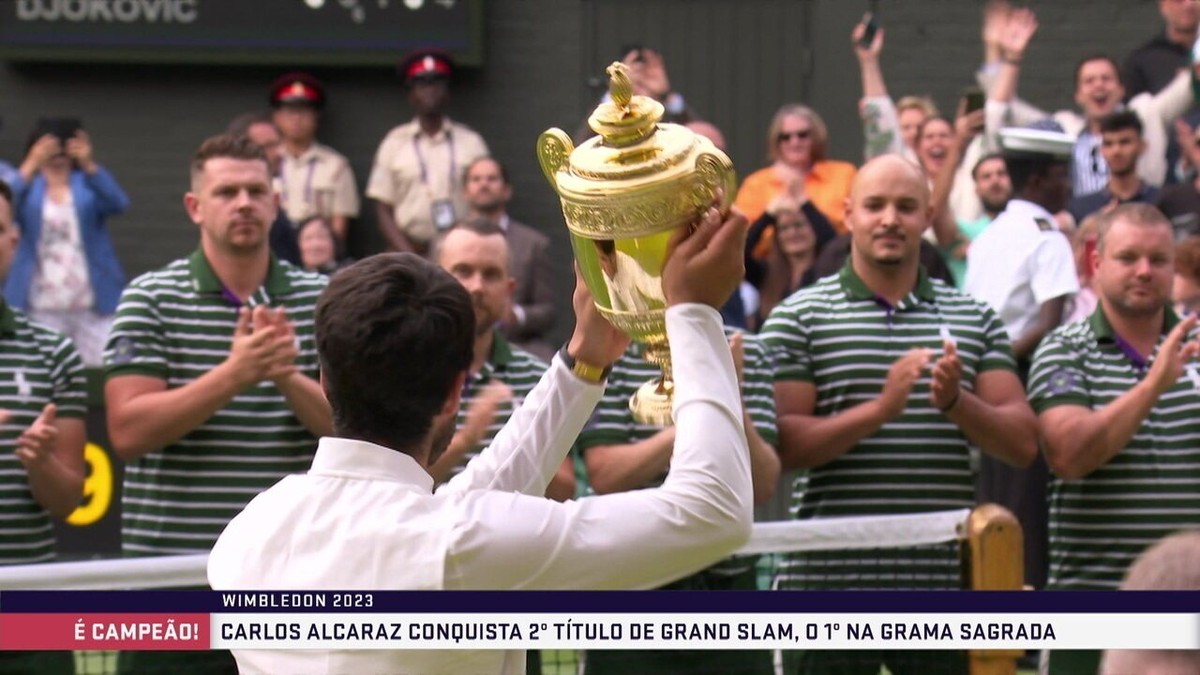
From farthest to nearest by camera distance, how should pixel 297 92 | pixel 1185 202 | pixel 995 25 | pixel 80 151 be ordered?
pixel 297 92 < pixel 995 25 < pixel 80 151 < pixel 1185 202

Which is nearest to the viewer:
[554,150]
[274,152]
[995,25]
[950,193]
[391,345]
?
[391,345]

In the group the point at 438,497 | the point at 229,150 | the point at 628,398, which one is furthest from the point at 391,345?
the point at 229,150

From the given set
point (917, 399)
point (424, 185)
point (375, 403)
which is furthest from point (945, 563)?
point (424, 185)

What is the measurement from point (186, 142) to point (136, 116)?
0.38 metres

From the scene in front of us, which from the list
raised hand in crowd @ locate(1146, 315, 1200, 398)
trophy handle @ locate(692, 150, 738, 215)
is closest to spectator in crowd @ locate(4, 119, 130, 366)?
raised hand in crowd @ locate(1146, 315, 1200, 398)

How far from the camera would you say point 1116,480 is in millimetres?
5277

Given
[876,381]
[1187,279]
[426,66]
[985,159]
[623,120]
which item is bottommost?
[876,381]

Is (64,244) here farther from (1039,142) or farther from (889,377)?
(889,377)

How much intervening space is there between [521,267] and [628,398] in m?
3.91

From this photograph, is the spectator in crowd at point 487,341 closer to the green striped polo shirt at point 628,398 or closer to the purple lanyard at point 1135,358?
the green striped polo shirt at point 628,398

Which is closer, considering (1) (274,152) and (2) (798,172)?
(2) (798,172)

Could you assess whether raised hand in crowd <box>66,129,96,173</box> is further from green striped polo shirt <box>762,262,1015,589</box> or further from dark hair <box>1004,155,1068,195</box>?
green striped polo shirt <box>762,262,1015,589</box>

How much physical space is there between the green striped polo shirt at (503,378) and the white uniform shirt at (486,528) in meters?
2.71

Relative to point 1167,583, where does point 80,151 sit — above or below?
above
